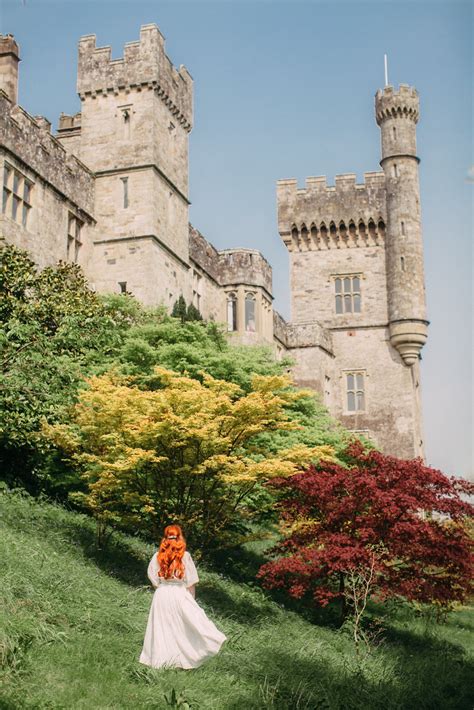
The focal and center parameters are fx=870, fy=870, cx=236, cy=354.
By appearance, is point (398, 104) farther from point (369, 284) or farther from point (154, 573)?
point (154, 573)

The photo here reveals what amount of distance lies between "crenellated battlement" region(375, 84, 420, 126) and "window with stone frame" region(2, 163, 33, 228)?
2190 cm

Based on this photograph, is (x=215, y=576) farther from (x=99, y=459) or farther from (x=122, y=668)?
(x=122, y=668)

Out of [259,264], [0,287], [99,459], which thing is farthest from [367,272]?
[99,459]

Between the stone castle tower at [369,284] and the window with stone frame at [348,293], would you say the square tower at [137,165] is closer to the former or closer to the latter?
the stone castle tower at [369,284]

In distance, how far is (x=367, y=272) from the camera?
3947 cm

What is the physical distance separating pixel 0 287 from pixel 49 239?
214 inches

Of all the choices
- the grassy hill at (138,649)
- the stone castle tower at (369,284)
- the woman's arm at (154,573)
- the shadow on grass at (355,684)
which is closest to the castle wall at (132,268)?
the grassy hill at (138,649)

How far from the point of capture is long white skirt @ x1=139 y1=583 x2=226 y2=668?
27.3 feet

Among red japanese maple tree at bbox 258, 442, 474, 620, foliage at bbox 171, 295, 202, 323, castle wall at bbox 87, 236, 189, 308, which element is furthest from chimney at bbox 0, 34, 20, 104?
red japanese maple tree at bbox 258, 442, 474, 620

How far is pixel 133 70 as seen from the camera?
25.9m

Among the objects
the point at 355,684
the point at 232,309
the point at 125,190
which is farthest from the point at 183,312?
the point at 355,684

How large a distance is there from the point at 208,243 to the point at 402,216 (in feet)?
38.0

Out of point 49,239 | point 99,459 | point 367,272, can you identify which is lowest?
point 99,459

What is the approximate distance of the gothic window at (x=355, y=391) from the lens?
38406mm
